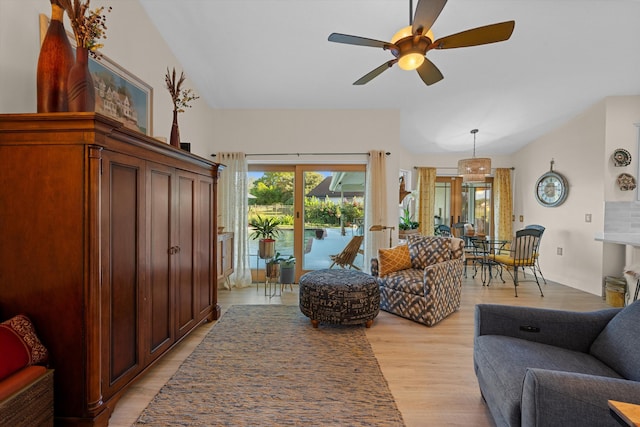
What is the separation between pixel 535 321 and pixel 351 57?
3.16 meters

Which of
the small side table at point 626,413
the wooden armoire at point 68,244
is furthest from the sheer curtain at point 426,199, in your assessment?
the wooden armoire at point 68,244

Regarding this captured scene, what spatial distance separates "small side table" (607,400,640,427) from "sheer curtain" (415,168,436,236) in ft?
17.9

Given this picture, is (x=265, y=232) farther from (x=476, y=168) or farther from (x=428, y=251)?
(x=476, y=168)

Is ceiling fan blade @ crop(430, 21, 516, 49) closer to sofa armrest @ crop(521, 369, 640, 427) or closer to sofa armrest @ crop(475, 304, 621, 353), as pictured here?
sofa armrest @ crop(475, 304, 621, 353)

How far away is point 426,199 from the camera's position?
616 cm

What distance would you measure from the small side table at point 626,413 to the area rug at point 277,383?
1129 mm

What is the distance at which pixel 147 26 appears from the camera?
2.88 m

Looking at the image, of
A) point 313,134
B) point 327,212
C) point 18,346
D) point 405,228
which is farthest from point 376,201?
point 18,346

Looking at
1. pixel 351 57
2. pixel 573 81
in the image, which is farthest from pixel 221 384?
pixel 573 81

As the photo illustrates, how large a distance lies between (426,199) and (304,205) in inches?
118

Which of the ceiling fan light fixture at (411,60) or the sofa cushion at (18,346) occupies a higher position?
the ceiling fan light fixture at (411,60)

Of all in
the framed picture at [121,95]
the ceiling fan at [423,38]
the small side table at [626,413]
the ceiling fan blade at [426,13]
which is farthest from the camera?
the framed picture at [121,95]

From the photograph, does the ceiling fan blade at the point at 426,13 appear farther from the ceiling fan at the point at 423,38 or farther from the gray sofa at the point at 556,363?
the gray sofa at the point at 556,363

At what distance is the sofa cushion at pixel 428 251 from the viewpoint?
3494 mm
